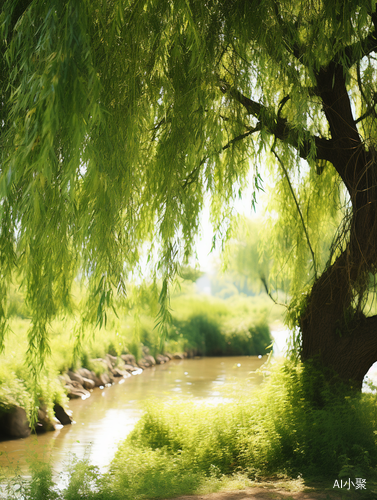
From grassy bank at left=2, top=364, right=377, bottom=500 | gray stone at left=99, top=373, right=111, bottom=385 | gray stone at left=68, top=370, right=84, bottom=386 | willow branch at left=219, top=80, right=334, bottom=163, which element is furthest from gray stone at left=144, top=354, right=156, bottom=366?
willow branch at left=219, top=80, right=334, bottom=163

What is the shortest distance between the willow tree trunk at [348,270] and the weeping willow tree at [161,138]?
1cm

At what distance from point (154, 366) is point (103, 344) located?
250cm

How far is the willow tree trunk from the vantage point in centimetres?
470

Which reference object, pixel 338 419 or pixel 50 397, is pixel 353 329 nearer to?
pixel 338 419

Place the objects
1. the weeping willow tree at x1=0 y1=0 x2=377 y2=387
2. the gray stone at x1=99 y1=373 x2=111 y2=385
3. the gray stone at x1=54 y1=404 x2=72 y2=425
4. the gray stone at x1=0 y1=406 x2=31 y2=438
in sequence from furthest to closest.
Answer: the gray stone at x1=99 y1=373 x2=111 y2=385, the gray stone at x1=54 y1=404 x2=72 y2=425, the gray stone at x1=0 y1=406 x2=31 y2=438, the weeping willow tree at x1=0 y1=0 x2=377 y2=387

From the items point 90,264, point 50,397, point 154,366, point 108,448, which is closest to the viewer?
point 90,264

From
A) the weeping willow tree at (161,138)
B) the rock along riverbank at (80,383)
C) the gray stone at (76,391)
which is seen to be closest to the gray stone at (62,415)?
the rock along riverbank at (80,383)

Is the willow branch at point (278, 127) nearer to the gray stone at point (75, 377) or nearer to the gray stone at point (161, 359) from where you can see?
the gray stone at point (75, 377)

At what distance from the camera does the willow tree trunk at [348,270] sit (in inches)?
185

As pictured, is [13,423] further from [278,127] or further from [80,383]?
[278,127]

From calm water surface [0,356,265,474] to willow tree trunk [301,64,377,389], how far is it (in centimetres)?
102

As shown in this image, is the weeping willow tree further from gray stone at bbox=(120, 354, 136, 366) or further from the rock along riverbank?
gray stone at bbox=(120, 354, 136, 366)

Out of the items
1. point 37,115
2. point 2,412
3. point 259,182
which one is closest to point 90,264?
point 37,115

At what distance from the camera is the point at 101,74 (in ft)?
10.4
